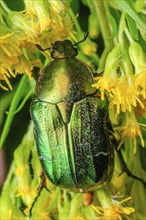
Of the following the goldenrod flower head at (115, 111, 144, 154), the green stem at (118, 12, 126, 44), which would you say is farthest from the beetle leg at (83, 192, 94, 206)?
the green stem at (118, 12, 126, 44)

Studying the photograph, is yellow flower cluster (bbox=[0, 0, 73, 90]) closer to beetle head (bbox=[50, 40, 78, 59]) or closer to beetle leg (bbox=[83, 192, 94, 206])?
beetle head (bbox=[50, 40, 78, 59])

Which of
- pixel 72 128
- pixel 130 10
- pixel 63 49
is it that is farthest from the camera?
pixel 63 49

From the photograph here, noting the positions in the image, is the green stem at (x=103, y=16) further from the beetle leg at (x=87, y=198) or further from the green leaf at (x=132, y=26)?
the beetle leg at (x=87, y=198)

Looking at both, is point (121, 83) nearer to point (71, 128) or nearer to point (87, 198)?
point (71, 128)

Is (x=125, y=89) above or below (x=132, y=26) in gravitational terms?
below

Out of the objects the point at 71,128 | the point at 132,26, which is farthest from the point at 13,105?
the point at 132,26

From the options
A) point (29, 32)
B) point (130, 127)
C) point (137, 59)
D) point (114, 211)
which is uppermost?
point (29, 32)

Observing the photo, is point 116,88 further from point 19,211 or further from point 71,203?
point 19,211
